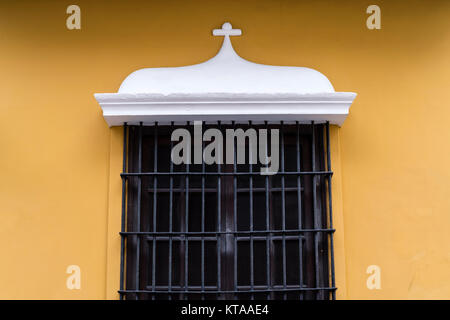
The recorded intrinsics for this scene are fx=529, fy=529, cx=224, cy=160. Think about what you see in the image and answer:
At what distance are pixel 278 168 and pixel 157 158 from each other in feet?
2.64

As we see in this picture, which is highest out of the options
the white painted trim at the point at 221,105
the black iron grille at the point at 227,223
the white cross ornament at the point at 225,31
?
the white cross ornament at the point at 225,31

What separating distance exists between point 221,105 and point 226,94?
0.26 ft

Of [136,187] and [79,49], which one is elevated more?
[79,49]

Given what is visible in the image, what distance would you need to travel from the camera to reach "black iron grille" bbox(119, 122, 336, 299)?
10.9 ft

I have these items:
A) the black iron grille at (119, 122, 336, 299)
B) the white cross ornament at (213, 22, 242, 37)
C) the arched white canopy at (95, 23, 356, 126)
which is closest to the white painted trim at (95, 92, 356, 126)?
the arched white canopy at (95, 23, 356, 126)

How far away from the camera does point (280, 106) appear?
3.32 m

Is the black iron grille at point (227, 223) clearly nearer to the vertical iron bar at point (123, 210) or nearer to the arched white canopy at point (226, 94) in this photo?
the vertical iron bar at point (123, 210)

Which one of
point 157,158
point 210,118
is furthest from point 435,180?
point 157,158

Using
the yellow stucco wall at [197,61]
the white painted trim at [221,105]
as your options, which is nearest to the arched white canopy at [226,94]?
the white painted trim at [221,105]

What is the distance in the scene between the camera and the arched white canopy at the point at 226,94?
3.30m

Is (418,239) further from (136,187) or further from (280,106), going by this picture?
(136,187)

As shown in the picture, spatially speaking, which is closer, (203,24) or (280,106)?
(280,106)

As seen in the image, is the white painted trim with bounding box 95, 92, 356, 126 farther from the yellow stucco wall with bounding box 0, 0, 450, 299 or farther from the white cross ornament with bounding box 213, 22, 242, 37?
the white cross ornament with bounding box 213, 22, 242, 37

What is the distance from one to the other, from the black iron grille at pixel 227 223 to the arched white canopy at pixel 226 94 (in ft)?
0.48
